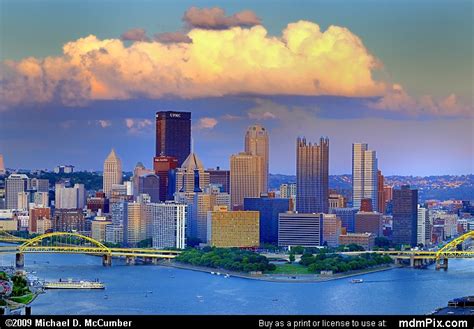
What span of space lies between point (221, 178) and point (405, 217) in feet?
20.4

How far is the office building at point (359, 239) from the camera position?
955 inches

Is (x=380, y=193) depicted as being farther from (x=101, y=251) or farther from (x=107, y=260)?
(x=107, y=260)

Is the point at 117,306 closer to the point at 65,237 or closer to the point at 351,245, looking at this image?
the point at 351,245

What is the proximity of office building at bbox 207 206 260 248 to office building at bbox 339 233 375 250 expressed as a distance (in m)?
1.87

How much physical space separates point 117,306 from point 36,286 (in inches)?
87.1

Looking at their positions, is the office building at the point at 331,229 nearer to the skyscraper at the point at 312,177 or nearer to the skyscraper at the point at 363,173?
the skyscraper at the point at 312,177

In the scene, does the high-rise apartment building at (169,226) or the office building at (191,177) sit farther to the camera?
the office building at (191,177)

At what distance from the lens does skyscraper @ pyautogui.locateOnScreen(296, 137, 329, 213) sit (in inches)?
1120

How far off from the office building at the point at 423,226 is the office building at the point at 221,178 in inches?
216

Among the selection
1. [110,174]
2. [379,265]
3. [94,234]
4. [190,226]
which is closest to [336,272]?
[379,265]

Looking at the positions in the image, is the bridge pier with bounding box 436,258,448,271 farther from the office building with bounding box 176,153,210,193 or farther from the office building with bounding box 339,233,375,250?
the office building with bounding box 176,153,210,193
